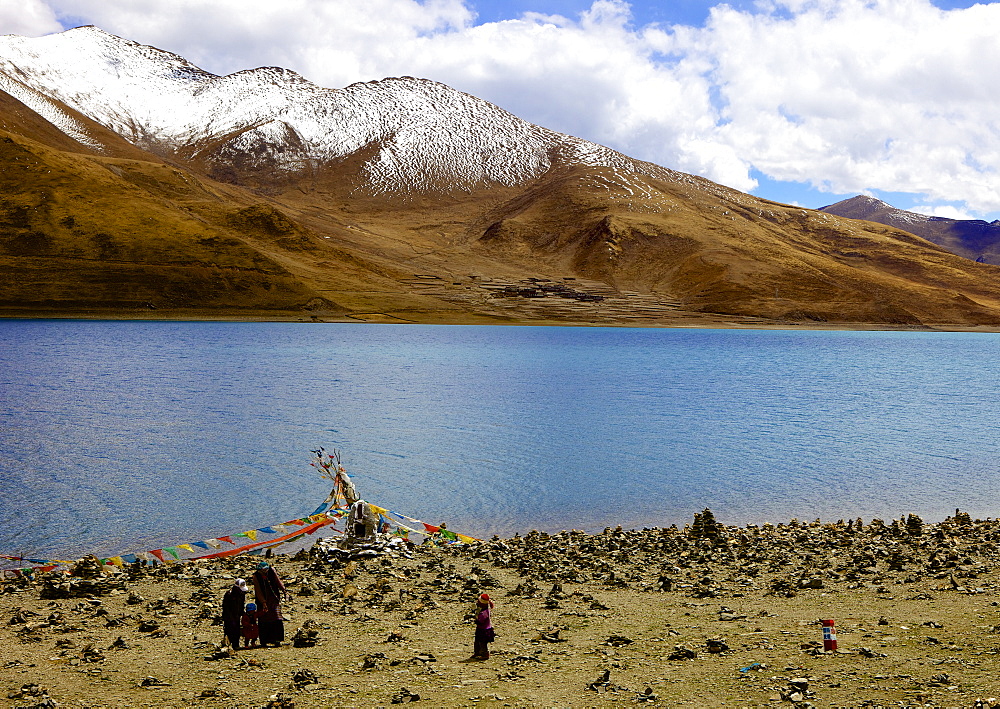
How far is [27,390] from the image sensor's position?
Answer: 170 feet

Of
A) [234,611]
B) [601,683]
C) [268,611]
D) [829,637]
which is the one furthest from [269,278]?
[829,637]

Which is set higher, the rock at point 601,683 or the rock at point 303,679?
the rock at point 601,683

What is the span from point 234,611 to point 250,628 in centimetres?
42

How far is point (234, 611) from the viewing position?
13781mm

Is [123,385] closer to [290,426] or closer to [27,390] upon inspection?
[27,390]

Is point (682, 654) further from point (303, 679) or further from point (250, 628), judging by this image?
point (250, 628)

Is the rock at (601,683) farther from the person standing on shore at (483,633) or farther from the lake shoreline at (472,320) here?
the lake shoreline at (472,320)

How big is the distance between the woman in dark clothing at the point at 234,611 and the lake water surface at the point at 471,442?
9.08 m

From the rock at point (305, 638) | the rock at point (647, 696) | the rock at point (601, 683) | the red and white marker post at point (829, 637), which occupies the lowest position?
the rock at point (305, 638)

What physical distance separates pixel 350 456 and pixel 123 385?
28675 millimetres

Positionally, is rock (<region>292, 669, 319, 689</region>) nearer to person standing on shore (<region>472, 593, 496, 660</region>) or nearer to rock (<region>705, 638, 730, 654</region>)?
person standing on shore (<region>472, 593, 496, 660</region>)

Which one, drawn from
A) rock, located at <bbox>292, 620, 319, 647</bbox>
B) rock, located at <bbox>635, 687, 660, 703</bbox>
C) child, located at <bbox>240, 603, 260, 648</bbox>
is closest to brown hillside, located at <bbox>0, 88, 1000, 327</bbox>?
child, located at <bbox>240, 603, 260, 648</bbox>

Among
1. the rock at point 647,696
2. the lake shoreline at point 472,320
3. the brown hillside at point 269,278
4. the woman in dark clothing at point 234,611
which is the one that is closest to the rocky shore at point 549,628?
the rock at point 647,696

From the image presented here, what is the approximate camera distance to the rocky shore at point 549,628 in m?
11.5
